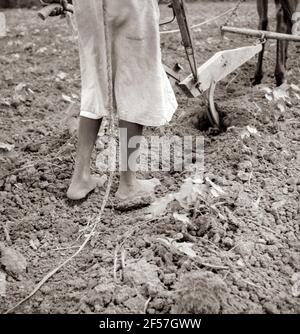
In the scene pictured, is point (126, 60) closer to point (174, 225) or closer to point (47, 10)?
point (47, 10)

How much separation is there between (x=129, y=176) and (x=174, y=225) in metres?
0.41

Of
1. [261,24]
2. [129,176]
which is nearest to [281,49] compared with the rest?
[261,24]

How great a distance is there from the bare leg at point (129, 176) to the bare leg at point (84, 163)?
145mm

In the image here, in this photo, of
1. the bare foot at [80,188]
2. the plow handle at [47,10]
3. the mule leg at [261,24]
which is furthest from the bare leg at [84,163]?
the mule leg at [261,24]

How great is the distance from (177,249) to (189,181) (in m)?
0.47

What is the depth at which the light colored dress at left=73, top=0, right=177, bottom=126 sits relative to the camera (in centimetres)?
210

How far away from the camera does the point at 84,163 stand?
246 centimetres

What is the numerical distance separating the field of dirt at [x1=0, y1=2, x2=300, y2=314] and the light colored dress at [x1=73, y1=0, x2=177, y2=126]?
0.45 meters

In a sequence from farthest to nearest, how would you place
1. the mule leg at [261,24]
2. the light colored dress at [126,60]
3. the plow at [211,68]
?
1. the mule leg at [261,24]
2. the plow at [211,68]
3. the light colored dress at [126,60]

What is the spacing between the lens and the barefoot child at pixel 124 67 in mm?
2105

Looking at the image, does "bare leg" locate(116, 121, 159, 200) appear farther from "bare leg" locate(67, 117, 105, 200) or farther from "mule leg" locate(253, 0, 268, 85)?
"mule leg" locate(253, 0, 268, 85)

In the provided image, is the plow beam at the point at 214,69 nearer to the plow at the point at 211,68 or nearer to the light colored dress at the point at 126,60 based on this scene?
the plow at the point at 211,68

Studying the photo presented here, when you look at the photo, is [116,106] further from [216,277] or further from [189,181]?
[216,277]

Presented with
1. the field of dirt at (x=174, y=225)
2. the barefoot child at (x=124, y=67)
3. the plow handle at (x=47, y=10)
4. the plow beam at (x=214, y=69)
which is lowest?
the field of dirt at (x=174, y=225)
